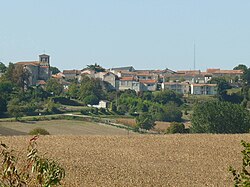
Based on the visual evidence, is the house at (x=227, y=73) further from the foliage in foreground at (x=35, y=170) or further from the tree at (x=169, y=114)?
the foliage in foreground at (x=35, y=170)

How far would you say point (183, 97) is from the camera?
108 meters

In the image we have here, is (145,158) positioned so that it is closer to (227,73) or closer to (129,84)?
(129,84)

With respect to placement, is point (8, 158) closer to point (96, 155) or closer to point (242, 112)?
point (96, 155)

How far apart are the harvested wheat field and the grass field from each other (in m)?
20.9

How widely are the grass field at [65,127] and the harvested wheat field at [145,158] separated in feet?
68.6

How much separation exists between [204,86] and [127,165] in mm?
96365

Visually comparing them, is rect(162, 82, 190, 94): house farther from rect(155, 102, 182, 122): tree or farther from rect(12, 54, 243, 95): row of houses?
rect(155, 102, 182, 122): tree

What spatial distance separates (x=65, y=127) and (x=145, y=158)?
1413 inches

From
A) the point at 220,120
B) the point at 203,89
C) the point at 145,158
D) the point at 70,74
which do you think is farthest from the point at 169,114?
the point at 70,74

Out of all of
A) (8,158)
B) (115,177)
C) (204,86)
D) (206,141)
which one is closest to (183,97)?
(204,86)

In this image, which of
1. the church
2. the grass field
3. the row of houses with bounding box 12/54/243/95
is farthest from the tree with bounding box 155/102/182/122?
the church

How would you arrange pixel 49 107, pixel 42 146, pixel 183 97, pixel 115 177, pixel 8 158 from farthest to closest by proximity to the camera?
pixel 183 97 → pixel 49 107 → pixel 42 146 → pixel 115 177 → pixel 8 158

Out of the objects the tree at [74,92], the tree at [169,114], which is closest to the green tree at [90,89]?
the tree at [74,92]

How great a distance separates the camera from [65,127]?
6519 centimetres
